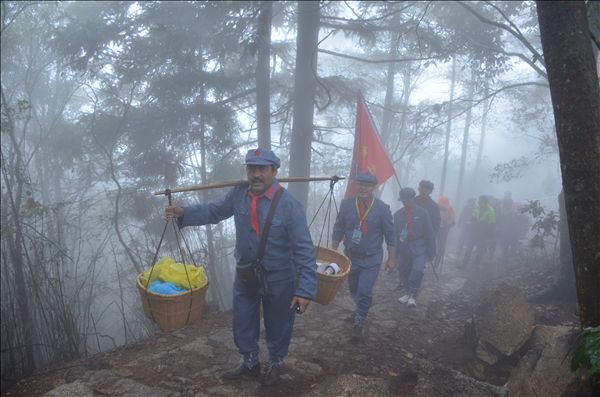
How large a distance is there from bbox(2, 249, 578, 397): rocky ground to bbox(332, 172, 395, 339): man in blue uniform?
21.3 inches

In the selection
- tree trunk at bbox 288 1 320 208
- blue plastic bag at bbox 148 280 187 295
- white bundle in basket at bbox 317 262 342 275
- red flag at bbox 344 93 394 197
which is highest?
tree trunk at bbox 288 1 320 208

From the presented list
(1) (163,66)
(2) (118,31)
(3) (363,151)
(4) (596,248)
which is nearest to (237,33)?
(1) (163,66)

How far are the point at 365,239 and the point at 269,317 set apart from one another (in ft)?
6.55

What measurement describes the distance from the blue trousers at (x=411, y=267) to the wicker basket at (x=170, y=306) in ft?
13.2

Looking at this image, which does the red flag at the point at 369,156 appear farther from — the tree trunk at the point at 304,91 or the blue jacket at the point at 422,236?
the tree trunk at the point at 304,91

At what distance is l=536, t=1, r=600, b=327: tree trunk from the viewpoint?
2559mm

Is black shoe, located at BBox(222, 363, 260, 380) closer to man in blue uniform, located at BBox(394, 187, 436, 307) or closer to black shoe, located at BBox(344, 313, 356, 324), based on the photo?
black shoe, located at BBox(344, 313, 356, 324)

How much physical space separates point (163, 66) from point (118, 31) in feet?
3.95

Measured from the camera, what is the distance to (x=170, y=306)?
3.83m

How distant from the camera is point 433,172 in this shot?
36.4 metres

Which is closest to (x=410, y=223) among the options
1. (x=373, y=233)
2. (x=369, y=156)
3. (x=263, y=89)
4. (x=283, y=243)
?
(x=369, y=156)

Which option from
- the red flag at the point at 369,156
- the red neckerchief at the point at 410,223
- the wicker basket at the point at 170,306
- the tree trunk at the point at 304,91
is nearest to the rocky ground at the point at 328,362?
the wicker basket at the point at 170,306

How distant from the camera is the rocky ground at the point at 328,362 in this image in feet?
12.6

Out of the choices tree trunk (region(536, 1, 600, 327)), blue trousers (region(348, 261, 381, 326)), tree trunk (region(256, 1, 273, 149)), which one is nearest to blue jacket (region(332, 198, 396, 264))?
blue trousers (region(348, 261, 381, 326))
